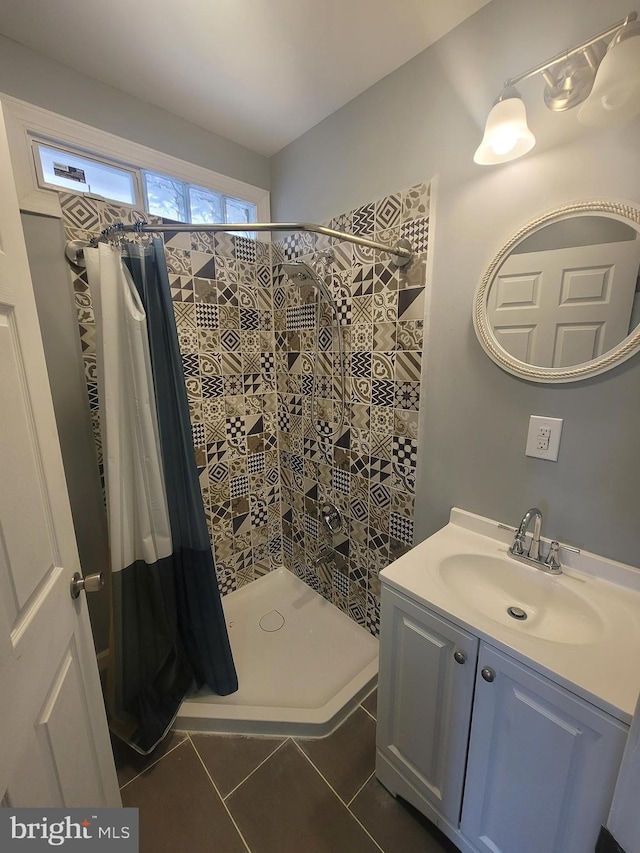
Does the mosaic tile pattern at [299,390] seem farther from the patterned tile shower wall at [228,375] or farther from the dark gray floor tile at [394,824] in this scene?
the dark gray floor tile at [394,824]

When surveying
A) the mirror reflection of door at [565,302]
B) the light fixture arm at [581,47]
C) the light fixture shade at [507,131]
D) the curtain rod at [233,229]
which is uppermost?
the light fixture arm at [581,47]

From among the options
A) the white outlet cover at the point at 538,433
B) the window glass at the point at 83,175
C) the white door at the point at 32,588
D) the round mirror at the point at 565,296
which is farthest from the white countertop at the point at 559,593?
the window glass at the point at 83,175

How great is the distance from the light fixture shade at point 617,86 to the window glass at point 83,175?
176 cm

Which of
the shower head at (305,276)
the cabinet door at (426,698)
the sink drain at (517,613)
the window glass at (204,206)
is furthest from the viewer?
the window glass at (204,206)

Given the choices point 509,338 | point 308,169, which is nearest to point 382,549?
point 509,338

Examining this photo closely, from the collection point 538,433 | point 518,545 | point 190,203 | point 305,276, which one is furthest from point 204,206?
point 518,545

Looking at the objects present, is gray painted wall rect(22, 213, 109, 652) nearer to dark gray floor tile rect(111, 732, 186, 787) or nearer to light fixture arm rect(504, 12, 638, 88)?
dark gray floor tile rect(111, 732, 186, 787)

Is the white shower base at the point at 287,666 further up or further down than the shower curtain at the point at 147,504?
further down

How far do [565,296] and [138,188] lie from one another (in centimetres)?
187

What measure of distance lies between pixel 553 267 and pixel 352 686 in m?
1.82

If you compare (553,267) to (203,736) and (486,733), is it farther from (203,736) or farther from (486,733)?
(203,736)

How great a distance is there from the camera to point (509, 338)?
3.74ft

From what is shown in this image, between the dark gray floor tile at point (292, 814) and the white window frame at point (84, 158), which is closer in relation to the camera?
the dark gray floor tile at point (292, 814)

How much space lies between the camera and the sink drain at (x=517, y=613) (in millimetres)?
1040
